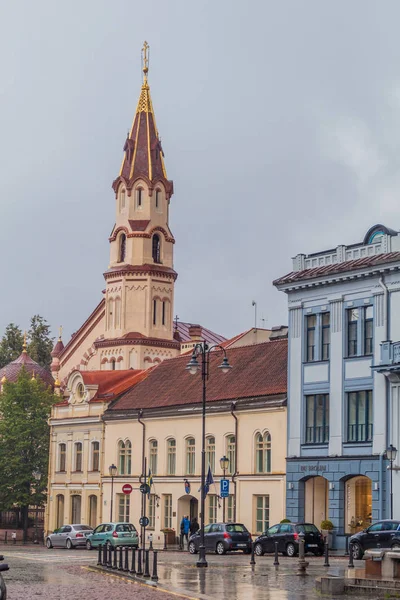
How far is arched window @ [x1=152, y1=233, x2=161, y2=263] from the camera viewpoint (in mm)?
104200

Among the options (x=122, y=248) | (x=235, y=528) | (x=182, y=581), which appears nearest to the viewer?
(x=182, y=581)

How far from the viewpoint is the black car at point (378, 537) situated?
4244 cm

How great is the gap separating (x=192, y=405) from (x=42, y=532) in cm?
2274

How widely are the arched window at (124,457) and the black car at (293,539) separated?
23.6 meters

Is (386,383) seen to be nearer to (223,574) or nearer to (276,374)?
(276,374)

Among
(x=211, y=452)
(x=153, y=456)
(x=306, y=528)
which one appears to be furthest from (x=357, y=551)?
(x=153, y=456)

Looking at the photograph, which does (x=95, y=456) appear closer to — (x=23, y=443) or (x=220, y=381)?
(x=23, y=443)

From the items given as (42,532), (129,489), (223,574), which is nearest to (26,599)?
(223,574)

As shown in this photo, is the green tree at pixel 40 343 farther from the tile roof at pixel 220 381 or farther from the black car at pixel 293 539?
the black car at pixel 293 539

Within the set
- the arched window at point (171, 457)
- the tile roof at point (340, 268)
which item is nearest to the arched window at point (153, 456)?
the arched window at point (171, 457)

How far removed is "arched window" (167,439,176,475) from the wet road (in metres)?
21.0

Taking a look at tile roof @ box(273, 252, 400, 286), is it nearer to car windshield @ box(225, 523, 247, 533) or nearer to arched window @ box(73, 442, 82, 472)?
car windshield @ box(225, 523, 247, 533)

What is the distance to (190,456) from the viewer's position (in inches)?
2579

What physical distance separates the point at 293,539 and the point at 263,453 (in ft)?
42.3
